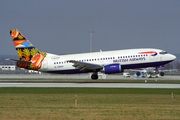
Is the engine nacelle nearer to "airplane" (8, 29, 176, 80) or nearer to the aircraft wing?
"airplane" (8, 29, 176, 80)

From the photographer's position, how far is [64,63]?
49656 mm

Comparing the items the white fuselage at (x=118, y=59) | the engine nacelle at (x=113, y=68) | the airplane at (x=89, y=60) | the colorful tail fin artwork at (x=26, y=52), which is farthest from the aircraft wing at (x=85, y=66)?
the colorful tail fin artwork at (x=26, y=52)

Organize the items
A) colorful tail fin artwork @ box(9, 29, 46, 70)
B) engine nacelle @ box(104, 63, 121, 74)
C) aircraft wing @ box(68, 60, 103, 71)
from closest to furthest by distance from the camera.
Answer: engine nacelle @ box(104, 63, 121, 74) → aircraft wing @ box(68, 60, 103, 71) → colorful tail fin artwork @ box(9, 29, 46, 70)

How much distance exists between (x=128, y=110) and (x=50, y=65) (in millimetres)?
31544

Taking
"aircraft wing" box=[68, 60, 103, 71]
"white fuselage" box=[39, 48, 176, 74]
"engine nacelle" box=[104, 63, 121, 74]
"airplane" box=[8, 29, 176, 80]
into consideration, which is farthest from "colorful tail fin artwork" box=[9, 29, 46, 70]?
"engine nacelle" box=[104, 63, 121, 74]

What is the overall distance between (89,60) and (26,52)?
1131cm

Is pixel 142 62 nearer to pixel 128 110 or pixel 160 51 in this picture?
pixel 160 51

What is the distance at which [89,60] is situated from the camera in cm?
4891

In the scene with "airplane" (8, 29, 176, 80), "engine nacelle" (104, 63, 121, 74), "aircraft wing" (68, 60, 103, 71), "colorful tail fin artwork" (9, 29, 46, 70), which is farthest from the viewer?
"colorful tail fin artwork" (9, 29, 46, 70)

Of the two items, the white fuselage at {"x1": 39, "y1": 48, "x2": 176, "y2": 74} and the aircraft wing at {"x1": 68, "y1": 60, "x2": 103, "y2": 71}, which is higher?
the white fuselage at {"x1": 39, "y1": 48, "x2": 176, "y2": 74}

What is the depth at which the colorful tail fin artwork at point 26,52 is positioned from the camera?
49.8 m

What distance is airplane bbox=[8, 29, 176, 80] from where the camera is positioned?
4734cm

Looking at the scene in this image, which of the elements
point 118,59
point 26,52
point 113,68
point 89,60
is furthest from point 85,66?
point 26,52

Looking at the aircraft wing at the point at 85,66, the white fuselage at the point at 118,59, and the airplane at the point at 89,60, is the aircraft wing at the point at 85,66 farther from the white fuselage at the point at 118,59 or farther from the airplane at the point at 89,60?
the white fuselage at the point at 118,59
